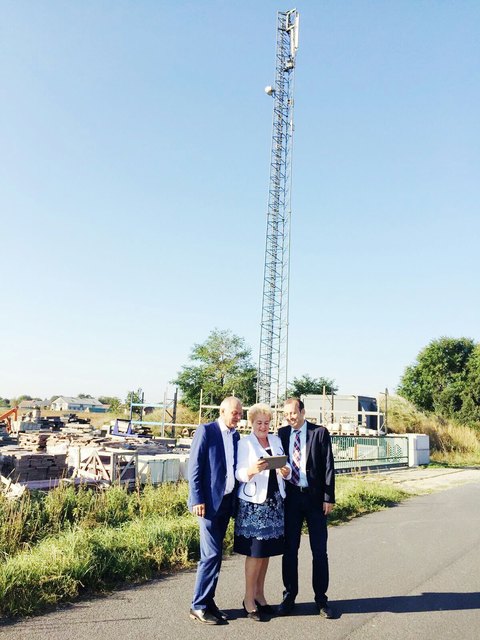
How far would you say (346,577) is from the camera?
5.96m

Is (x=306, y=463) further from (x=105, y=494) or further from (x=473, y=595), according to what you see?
(x=105, y=494)

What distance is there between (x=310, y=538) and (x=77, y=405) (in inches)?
5397

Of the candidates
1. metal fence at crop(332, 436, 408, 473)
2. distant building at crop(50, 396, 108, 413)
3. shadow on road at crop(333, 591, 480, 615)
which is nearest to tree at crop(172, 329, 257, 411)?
metal fence at crop(332, 436, 408, 473)

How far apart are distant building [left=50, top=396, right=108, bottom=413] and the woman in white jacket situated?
131m

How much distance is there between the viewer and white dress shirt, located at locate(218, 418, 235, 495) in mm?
4594

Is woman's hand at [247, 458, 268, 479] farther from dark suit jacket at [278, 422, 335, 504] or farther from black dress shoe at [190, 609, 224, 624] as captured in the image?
black dress shoe at [190, 609, 224, 624]

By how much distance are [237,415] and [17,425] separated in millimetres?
30326

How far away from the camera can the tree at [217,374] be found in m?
53.1

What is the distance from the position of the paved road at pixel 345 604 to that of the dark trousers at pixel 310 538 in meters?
0.23

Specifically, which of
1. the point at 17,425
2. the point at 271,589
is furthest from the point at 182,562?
the point at 17,425

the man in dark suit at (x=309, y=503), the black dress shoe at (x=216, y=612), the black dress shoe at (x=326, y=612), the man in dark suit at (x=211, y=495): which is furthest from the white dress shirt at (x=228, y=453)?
the black dress shoe at (x=326, y=612)

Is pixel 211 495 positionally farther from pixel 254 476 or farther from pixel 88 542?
pixel 88 542

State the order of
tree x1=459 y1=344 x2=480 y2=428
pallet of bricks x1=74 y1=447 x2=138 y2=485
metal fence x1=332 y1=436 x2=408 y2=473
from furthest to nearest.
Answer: tree x1=459 y1=344 x2=480 y2=428, metal fence x1=332 y1=436 x2=408 y2=473, pallet of bricks x1=74 y1=447 x2=138 y2=485

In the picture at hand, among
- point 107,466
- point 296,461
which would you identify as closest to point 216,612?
point 296,461
